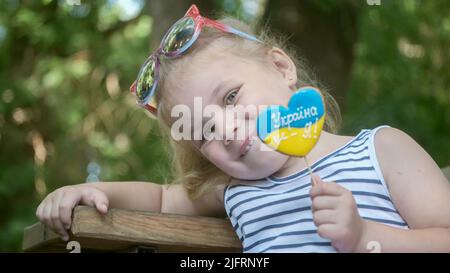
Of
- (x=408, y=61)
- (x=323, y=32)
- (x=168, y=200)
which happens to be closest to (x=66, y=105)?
(x=408, y=61)

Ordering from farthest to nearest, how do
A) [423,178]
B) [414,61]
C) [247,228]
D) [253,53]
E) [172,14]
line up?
[414,61], [172,14], [253,53], [247,228], [423,178]

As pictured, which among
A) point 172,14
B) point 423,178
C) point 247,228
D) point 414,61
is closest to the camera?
point 423,178

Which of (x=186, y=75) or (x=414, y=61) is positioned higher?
(x=414, y=61)

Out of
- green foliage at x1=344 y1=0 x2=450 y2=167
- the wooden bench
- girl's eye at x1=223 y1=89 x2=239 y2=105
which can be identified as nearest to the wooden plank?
the wooden bench

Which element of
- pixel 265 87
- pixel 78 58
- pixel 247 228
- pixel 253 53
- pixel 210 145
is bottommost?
pixel 247 228

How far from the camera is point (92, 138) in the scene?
6246 millimetres

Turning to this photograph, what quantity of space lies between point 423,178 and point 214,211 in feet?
2.11

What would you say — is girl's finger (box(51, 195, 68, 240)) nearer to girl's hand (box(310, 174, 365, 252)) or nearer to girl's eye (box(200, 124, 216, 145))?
girl's eye (box(200, 124, 216, 145))

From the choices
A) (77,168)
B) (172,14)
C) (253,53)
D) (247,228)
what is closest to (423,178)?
(247,228)

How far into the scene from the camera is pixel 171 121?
1954 millimetres

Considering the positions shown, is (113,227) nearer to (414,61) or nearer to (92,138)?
(414,61)

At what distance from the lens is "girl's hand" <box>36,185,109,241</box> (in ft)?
5.42

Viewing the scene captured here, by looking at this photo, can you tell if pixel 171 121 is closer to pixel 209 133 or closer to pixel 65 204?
pixel 209 133

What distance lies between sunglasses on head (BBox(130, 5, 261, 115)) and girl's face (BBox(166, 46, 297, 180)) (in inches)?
2.2
